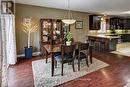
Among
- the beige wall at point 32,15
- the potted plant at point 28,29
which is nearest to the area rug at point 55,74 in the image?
the potted plant at point 28,29

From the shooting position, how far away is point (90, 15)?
9.62m

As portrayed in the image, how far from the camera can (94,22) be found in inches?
390

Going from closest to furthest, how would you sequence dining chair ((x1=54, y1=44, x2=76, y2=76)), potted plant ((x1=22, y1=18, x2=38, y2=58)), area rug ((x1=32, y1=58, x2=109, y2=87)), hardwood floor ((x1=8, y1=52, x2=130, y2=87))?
Answer: hardwood floor ((x1=8, y1=52, x2=130, y2=87))
area rug ((x1=32, y1=58, x2=109, y2=87))
dining chair ((x1=54, y1=44, x2=76, y2=76))
potted plant ((x1=22, y1=18, x2=38, y2=58))

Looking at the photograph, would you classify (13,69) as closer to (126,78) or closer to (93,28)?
(126,78)

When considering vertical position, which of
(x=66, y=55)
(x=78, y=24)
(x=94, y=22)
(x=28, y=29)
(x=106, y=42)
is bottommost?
(x=66, y=55)

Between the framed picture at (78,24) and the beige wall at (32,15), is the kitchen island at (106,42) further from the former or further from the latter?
the beige wall at (32,15)

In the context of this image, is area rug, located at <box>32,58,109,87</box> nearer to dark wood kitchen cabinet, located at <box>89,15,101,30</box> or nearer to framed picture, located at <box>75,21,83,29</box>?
framed picture, located at <box>75,21,83,29</box>

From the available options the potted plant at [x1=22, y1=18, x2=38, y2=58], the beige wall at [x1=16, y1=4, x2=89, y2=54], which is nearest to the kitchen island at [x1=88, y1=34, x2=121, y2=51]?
the beige wall at [x1=16, y1=4, x2=89, y2=54]

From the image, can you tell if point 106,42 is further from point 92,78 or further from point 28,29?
point 92,78

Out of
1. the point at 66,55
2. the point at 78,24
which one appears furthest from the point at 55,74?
the point at 78,24

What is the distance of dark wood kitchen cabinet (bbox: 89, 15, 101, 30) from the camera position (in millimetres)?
9688

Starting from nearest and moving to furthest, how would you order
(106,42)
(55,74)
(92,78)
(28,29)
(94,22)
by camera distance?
(92,78)
(55,74)
(28,29)
(106,42)
(94,22)

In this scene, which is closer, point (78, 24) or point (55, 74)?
point (55, 74)

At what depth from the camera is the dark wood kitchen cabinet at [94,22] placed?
381 inches
